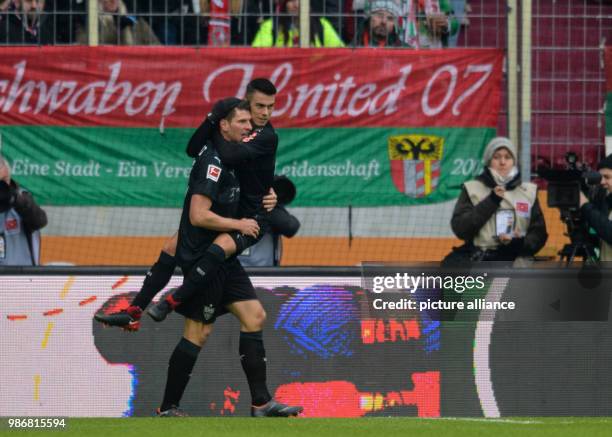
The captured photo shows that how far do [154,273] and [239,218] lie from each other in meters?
0.63

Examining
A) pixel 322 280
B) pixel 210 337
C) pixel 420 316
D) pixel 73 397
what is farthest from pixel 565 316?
pixel 73 397

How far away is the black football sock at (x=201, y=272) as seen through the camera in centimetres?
838

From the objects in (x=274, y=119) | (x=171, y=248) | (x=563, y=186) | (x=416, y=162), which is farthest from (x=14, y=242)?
(x=563, y=186)

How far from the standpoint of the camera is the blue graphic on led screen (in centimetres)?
962

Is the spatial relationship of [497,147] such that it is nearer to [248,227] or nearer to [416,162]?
[416,162]

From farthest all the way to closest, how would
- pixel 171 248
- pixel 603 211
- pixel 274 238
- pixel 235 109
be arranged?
pixel 274 238, pixel 603 211, pixel 171 248, pixel 235 109

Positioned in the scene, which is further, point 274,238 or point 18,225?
point 18,225

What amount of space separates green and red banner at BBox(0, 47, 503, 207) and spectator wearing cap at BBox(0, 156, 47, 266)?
2.08m

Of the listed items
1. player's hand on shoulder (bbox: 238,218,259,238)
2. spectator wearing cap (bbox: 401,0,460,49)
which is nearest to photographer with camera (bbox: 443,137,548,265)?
player's hand on shoulder (bbox: 238,218,259,238)

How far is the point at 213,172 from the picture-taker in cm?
838

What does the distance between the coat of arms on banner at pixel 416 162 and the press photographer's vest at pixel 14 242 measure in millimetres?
3706

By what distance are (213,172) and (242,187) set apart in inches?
14.7

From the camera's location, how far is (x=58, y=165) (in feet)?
42.8

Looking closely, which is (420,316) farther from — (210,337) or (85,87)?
(85,87)
